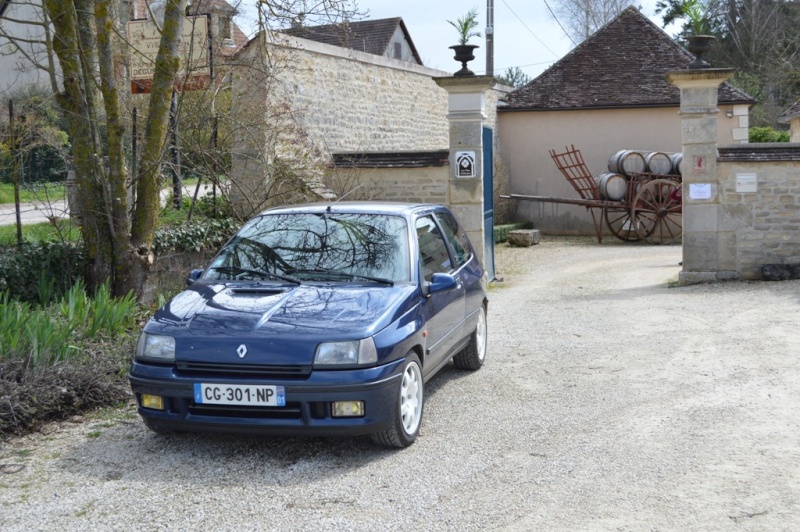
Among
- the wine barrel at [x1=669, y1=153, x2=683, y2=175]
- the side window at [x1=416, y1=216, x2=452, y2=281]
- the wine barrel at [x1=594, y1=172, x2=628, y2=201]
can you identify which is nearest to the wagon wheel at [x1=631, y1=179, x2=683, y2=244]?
the wine barrel at [x1=669, y1=153, x2=683, y2=175]

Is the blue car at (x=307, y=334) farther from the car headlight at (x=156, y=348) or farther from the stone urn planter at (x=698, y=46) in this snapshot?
the stone urn planter at (x=698, y=46)

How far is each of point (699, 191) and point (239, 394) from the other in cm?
925

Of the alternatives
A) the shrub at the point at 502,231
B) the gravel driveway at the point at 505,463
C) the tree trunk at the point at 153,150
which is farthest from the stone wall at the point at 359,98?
the gravel driveway at the point at 505,463

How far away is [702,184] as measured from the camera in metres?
12.6

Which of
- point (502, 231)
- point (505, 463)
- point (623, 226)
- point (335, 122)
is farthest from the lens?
point (502, 231)

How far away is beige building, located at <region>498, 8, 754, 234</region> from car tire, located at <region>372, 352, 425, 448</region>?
17658 millimetres

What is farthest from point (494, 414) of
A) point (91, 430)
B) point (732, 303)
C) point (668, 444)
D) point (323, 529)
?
point (732, 303)

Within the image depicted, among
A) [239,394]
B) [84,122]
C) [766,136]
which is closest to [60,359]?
[239,394]

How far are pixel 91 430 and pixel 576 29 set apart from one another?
48.2m

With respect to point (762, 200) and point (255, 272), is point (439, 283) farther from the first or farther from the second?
point (762, 200)

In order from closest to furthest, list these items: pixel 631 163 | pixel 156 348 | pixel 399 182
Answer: pixel 156 348
pixel 399 182
pixel 631 163

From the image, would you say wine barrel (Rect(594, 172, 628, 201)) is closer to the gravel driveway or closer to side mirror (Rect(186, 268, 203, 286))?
the gravel driveway

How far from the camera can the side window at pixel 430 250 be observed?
21.3 ft

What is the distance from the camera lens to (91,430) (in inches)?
241
